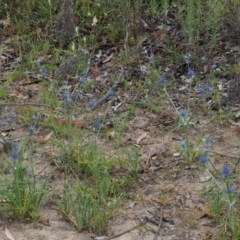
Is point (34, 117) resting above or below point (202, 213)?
above

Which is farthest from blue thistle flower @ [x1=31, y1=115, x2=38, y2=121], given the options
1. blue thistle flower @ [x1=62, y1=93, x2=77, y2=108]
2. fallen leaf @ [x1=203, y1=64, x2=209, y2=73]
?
fallen leaf @ [x1=203, y1=64, x2=209, y2=73]

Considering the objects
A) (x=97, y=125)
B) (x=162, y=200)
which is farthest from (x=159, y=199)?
(x=97, y=125)

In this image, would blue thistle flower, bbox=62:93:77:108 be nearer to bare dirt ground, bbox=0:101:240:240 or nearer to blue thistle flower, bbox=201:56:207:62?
bare dirt ground, bbox=0:101:240:240

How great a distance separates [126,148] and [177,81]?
118 cm

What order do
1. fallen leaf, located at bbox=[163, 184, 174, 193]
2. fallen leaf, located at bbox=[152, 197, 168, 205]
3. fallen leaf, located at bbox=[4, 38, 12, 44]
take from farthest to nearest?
fallen leaf, located at bbox=[4, 38, 12, 44], fallen leaf, located at bbox=[163, 184, 174, 193], fallen leaf, located at bbox=[152, 197, 168, 205]

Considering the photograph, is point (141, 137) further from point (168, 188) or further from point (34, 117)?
point (34, 117)

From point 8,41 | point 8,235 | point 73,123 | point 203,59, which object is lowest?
point 8,235

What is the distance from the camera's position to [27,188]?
3.97 m

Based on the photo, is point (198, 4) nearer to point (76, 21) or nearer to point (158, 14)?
point (158, 14)

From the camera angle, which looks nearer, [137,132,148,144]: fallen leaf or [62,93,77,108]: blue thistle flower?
[62,93,77,108]: blue thistle flower

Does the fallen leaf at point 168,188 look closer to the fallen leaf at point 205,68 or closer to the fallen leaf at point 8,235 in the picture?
the fallen leaf at point 8,235

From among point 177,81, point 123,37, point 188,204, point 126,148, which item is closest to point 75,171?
point 126,148

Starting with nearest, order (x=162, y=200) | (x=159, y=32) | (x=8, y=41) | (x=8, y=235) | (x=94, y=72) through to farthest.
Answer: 1. (x=8, y=235)
2. (x=162, y=200)
3. (x=94, y=72)
4. (x=159, y=32)
5. (x=8, y=41)

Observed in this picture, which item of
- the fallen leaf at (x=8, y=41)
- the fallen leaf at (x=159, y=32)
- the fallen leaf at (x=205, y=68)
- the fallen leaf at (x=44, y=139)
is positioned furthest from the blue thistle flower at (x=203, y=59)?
the fallen leaf at (x=8, y=41)
